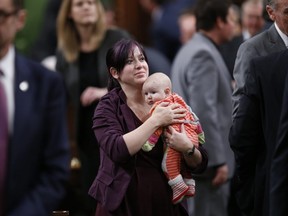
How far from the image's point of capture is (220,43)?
696 cm

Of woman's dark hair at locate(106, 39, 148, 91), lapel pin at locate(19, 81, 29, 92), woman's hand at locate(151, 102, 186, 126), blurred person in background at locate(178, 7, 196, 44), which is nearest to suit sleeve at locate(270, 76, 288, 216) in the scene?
woman's hand at locate(151, 102, 186, 126)

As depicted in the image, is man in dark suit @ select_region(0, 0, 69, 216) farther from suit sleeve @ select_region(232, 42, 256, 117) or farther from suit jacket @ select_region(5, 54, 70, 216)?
suit sleeve @ select_region(232, 42, 256, 117)

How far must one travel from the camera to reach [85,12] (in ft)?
24.5

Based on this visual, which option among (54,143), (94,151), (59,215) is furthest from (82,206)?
(54,143)

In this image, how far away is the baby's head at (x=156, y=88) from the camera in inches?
196

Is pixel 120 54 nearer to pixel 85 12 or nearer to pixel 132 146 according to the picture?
pixel 132 146

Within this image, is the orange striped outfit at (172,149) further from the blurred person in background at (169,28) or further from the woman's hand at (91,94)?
the blurred person in background at (169,28)

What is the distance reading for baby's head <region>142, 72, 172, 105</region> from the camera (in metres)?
4.98

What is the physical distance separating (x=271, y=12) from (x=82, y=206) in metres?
2.78

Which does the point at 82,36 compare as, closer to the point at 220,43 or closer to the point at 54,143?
the point at 220,43

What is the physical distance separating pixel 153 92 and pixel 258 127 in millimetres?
628

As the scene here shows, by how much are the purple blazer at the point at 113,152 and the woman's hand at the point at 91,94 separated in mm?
2079

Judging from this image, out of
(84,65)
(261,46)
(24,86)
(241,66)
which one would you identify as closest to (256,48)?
(261,46)

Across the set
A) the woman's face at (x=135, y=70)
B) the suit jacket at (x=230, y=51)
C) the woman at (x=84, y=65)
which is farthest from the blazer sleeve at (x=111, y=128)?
the woman at (x=84, y=65)
